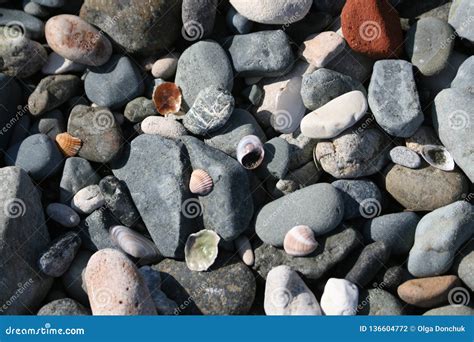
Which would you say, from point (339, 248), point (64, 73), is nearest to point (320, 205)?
point (339, 248)

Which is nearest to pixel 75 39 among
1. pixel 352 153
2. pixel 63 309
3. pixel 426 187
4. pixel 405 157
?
pixel 63 309

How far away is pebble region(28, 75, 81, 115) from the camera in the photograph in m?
5.17

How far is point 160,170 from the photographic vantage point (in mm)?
4961

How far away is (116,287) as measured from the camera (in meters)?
4.45

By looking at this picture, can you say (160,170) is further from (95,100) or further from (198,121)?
(95,100)

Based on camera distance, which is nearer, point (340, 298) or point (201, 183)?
point (340, 298)

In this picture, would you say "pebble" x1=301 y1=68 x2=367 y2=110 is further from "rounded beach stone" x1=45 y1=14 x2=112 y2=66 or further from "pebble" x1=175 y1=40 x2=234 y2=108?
"rounded beach stone" x1=45 y1=14 x2=112 y2=66

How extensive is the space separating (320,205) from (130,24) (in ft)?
6.94

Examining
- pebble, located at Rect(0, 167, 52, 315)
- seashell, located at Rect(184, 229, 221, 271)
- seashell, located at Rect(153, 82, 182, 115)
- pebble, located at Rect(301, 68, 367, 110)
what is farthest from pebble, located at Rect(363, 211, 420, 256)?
pebble, located at Rect(0, 167, 52, 315)

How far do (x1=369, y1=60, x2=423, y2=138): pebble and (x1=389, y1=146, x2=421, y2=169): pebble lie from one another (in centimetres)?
11

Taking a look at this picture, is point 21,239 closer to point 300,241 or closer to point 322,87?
point 300,241

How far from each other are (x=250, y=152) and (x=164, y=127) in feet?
2.43

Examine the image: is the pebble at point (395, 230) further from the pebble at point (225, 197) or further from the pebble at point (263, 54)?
the pebble at point (263, 54)

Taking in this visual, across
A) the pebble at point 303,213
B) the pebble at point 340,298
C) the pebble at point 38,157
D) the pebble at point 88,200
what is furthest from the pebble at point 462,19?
the pebble at point 38,157
